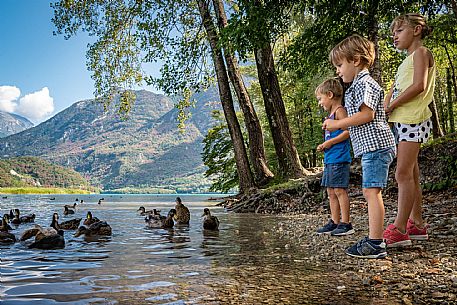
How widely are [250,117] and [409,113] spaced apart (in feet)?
35.3

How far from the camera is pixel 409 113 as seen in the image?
4.05m

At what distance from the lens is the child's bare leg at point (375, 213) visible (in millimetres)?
3699

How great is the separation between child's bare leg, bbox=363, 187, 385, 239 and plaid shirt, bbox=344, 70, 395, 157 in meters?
0.42

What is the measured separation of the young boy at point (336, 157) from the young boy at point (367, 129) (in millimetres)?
1024

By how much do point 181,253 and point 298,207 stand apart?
270 inches

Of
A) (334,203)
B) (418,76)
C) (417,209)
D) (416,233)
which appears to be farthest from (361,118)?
(334,203)

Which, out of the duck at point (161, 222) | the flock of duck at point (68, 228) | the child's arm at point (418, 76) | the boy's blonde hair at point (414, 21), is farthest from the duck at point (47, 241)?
the boy's blonde hair at point (414, 21)

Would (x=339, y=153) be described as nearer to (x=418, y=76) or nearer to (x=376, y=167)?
(x=376, y=167)

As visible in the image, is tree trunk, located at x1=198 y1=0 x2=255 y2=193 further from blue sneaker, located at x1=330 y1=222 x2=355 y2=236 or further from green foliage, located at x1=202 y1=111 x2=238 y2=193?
green foliage, located at x1=202 y1=111 x2=238 y2=193

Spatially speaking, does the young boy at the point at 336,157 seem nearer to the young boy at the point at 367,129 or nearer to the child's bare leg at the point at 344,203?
the child's bare leg at the point at 344,203

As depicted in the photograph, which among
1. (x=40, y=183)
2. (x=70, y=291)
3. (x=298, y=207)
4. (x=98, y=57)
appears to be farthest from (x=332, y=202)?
(x=40, y=183)

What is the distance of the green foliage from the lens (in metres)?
29.1

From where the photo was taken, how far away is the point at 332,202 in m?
5.75

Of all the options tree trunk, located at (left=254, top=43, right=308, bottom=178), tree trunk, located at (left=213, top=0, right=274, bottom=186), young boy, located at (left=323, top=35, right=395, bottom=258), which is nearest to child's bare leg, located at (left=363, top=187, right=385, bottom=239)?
young boy, located at (left=323, top=35, right=395, bottom=258)
